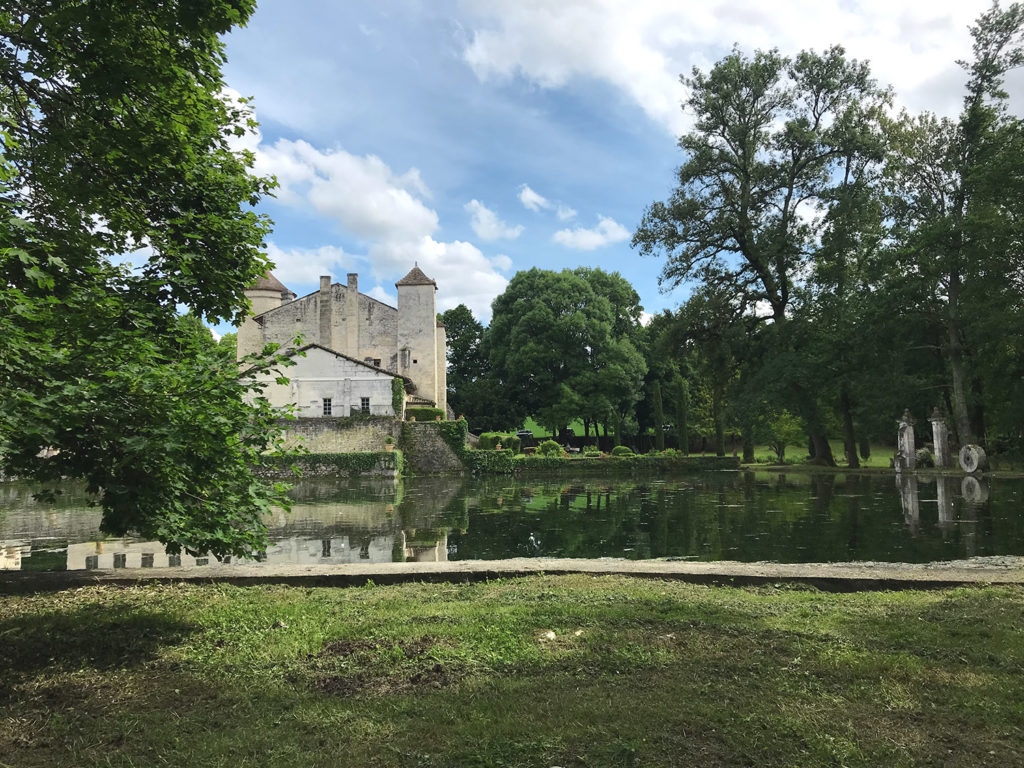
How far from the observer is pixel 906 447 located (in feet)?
87.9

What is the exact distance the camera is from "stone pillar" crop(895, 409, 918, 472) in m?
26.5

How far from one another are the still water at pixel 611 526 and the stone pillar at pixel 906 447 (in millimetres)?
4329

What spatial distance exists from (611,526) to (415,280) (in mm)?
33228

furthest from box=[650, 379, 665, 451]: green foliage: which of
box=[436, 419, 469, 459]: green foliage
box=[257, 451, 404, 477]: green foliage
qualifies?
box=[257, 451, 404, 477]: green foliage

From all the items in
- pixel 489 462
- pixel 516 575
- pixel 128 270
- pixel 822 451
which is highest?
pixel 128 270

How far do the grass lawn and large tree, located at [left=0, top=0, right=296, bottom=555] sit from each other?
2.87ft

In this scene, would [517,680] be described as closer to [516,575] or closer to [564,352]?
[516,575]

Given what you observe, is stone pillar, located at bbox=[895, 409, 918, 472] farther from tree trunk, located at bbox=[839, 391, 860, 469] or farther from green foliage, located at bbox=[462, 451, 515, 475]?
green foliage, located at bbox=[462, 451, 515, 475]

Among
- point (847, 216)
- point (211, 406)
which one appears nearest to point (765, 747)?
point (211, 406)

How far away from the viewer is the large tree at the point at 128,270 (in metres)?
4.12

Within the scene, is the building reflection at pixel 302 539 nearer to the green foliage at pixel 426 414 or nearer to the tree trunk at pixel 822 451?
the green foliage at pixel 426 414

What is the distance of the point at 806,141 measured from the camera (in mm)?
28734

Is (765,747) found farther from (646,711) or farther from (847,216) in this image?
(847,216)

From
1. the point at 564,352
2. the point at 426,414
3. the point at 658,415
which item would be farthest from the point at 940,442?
the point at 426,414
